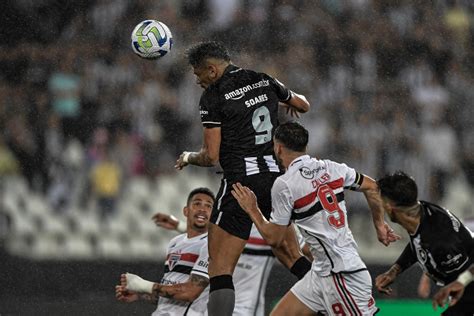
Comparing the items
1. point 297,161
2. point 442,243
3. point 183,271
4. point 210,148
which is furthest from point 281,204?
point 183,271

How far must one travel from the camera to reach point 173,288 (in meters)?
6.98

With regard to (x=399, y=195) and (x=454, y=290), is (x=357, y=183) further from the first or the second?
(x=454, y=290)

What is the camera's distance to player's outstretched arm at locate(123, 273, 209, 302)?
6.94 m

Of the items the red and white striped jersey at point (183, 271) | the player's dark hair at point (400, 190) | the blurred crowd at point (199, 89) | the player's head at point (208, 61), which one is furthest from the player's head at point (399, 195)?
the blurred crowd at point (199, 89)

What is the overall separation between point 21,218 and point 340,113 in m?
3.42

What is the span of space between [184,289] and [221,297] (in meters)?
0.49

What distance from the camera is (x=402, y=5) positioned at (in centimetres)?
1212

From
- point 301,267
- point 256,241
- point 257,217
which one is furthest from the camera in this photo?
point 256,241

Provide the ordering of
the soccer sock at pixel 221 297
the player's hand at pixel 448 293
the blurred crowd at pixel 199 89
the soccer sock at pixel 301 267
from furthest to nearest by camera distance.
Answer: the blurred crowd at pixel 199 89
the soccer sock at pixel 301 267
the soccer sock at pixel 221 297
the player's hand at pixel 448 293

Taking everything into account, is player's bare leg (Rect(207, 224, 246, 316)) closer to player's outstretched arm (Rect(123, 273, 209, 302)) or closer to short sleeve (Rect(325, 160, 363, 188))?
player's outstretched arm (Rect(123, 273, 209, 302))

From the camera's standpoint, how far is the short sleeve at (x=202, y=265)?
7012mm

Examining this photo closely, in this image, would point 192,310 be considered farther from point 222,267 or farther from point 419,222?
point 419,222

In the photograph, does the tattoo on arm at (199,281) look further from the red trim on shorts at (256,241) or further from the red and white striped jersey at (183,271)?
the red trim on shorts at (256,241)

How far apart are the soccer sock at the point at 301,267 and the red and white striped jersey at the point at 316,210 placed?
2.10 ft
